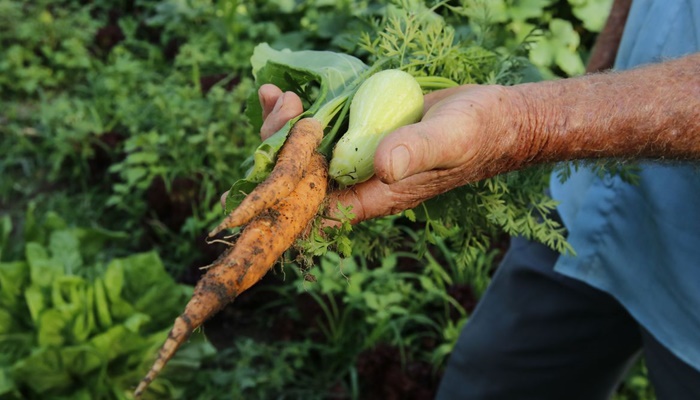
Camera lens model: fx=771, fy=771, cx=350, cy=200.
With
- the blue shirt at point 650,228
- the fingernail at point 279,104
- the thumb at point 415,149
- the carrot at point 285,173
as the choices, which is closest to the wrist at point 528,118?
the thumb at point 415,149

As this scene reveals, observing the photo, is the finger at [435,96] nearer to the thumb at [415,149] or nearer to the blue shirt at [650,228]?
the thumb at [415,149]

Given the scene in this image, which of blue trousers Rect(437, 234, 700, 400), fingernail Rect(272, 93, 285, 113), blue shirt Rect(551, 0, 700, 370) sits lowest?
blue trousers Rect(437, 234, 700, 400)

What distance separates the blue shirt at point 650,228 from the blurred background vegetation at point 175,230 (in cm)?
30

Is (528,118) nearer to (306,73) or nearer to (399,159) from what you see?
(399,159)

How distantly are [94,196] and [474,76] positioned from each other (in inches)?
113

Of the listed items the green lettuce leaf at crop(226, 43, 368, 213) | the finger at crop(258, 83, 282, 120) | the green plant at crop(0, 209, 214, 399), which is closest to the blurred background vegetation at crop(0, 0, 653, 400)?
the green plant at crop(0, 209, 214, 399)

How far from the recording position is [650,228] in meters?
1.86

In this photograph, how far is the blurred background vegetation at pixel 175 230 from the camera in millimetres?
2918

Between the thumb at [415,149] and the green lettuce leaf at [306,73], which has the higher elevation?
the thumb at [415,149]

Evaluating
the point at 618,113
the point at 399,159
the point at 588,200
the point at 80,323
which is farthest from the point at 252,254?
the point at 80,323

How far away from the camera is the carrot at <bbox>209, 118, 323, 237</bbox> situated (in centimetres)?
134

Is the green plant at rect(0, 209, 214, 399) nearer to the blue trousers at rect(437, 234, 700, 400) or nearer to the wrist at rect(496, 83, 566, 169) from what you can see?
the blue trousers at rect(437, 234, 700, 400)

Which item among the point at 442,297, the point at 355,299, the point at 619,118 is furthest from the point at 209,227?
the point at 619,118

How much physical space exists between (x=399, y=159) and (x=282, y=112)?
42 cm
